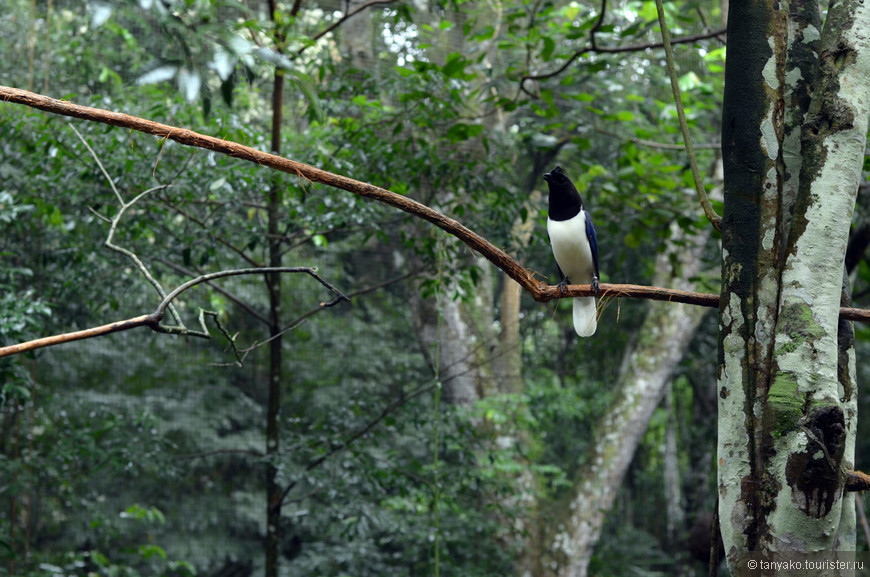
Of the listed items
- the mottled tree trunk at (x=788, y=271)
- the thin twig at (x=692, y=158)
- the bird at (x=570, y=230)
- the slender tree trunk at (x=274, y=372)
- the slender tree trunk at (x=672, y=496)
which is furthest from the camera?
the slender tree trunk at (x=672, y=496)

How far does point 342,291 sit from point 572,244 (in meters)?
1.20

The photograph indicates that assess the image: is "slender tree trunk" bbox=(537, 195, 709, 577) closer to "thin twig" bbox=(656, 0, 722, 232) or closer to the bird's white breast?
the bird's white breast

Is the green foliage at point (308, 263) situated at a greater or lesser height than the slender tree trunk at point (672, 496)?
greater

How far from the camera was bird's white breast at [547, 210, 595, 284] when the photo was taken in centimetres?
252

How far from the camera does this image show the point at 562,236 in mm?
2533

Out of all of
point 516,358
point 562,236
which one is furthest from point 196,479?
point 562,236

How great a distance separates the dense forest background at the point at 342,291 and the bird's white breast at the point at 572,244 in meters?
0.26

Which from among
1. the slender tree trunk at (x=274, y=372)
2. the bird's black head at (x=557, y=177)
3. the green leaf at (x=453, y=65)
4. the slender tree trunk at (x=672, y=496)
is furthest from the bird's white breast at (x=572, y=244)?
the slender tree trunk at (x=672, y=496)

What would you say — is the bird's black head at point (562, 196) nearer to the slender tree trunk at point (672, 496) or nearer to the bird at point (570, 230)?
the bird at point (570, 230)

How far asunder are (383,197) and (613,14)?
3.33 meters

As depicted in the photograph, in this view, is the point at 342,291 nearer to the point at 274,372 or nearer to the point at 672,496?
the point at 274,372

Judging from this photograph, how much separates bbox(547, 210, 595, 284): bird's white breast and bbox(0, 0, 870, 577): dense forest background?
0.86 ft

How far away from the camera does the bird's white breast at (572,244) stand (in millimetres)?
2516

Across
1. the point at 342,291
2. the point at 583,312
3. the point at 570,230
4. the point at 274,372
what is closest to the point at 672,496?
the point at 342,291
